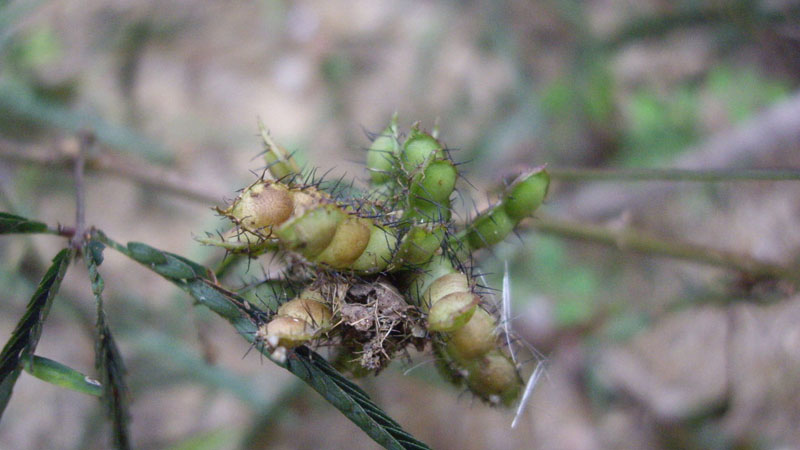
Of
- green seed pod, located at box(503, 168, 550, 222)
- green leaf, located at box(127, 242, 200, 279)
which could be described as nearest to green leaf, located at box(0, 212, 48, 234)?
green leaf, located at box(127, 242, 200, 279)

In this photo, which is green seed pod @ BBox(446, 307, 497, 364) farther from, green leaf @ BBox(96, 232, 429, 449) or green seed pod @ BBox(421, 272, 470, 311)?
green leaf @ BBox(96, 232, 429, 449)

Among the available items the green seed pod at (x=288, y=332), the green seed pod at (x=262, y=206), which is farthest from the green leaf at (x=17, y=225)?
the green seed pod at (x=288, y=332)

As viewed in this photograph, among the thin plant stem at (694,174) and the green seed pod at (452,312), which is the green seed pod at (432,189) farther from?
the thin plant stem at (694,174)

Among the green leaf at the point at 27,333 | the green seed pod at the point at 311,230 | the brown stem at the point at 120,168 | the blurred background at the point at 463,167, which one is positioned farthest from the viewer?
the blurred background at the point at 463,167

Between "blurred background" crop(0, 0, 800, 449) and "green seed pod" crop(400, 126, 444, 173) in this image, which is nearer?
"green seed pod" crop(400, 126, 444, 173)

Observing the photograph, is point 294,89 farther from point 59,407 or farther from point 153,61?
point 59,407

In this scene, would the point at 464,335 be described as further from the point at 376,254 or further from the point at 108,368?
the point at 108,368
